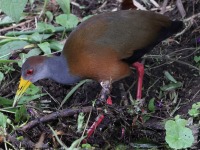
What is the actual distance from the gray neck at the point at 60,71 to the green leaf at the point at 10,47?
17.8 inches

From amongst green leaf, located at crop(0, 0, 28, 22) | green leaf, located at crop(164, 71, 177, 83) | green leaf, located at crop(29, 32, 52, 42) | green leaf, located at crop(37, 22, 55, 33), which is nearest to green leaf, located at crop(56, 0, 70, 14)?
green leaf, located at crop(37, 22, 55, 33)

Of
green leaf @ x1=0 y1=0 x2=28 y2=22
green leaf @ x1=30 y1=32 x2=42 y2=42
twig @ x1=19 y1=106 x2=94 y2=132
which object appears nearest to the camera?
green leaf @ x1=0 y1=0 x2=28 y2=22

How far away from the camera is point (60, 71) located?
374 centimetres

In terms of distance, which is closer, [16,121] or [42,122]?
[42,122]

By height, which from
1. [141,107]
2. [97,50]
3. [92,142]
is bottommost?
[92,142]

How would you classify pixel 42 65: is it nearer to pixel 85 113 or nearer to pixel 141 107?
pixel 85 113

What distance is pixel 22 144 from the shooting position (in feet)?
9.88

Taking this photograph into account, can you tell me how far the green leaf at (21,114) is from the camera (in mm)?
3434

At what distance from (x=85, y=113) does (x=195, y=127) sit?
0.71m

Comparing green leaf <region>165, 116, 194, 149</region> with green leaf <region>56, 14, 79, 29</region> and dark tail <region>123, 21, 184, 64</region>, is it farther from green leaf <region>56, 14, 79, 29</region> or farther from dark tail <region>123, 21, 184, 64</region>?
green leaf <region>56, 14, 79, 29</region>

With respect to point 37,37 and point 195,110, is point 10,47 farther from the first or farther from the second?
point 195,110

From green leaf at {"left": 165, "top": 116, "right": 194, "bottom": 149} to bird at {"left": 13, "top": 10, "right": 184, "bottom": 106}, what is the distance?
768mm

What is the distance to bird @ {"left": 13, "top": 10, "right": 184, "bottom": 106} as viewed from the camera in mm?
3570

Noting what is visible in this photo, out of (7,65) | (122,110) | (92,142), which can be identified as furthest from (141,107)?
(7,65)
